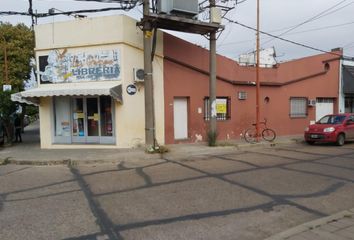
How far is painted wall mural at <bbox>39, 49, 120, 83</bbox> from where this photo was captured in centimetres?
1494

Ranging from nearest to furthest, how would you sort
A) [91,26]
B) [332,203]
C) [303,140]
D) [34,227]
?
[34,227] → [332,203] → [91,26] → [303,140]

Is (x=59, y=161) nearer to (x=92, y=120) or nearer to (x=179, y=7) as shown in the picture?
(x=92, y=120)

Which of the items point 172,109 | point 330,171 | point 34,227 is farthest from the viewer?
point 172,109

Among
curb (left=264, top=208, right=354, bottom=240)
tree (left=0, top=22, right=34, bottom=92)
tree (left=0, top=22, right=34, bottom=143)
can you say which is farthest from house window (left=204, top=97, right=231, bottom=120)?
tree (left=0, top=22, right=34, bottom=92)

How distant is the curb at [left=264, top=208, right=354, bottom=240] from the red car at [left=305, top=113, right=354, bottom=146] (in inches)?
451

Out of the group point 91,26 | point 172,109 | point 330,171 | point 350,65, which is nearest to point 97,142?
point 172,109

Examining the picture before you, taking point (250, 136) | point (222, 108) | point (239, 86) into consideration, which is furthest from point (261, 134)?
point (239, 86)

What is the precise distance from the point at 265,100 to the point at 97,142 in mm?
9755

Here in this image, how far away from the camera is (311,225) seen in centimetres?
528

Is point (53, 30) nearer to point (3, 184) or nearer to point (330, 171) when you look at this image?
point (3, 184)

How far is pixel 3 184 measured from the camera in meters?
8.94

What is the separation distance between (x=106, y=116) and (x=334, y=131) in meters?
10.6

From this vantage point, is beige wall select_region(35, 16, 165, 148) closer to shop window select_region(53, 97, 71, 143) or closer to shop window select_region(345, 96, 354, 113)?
shop window select_region(53, 97, 71, 143)

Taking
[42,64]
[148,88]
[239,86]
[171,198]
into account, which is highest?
[42,64]
